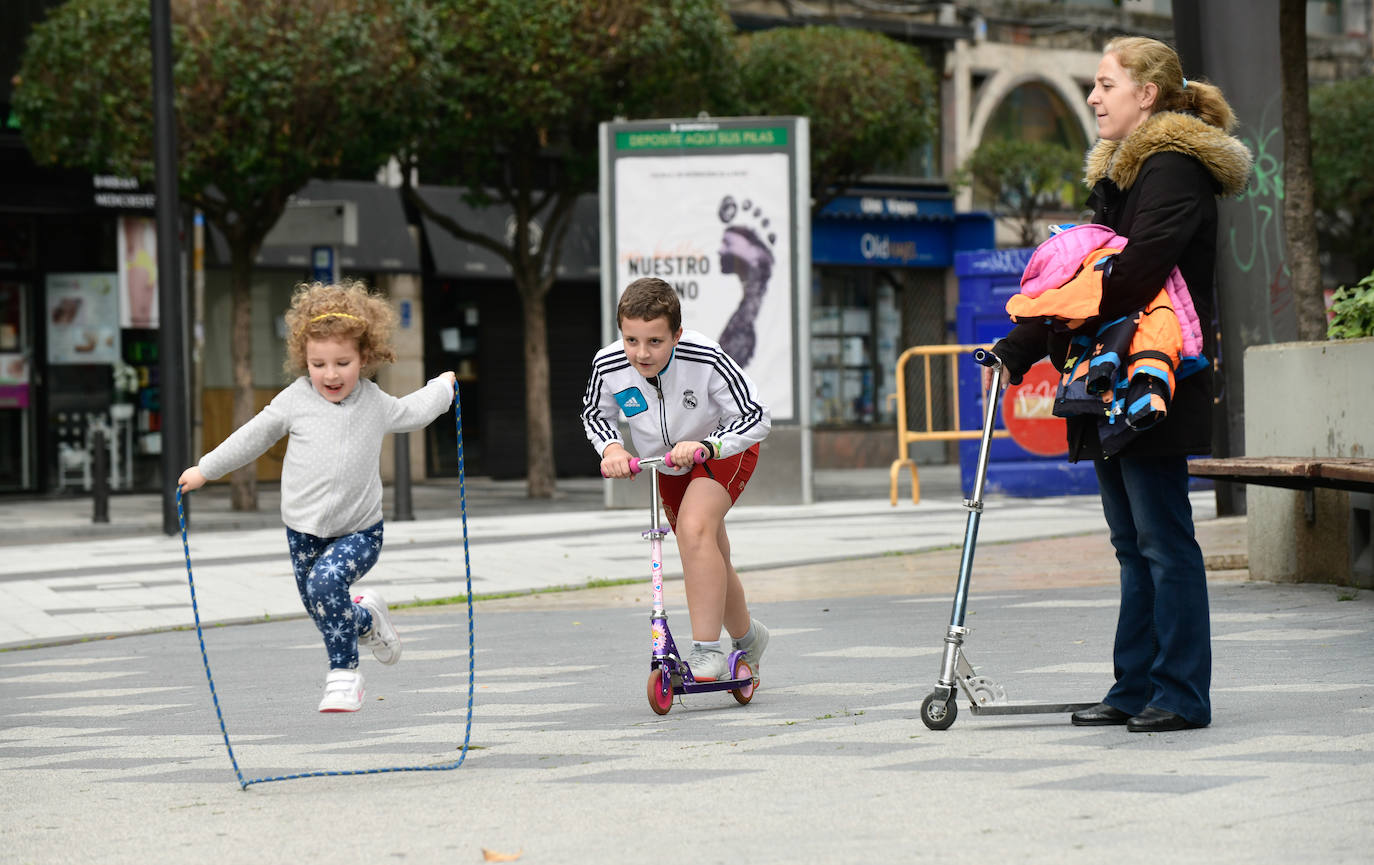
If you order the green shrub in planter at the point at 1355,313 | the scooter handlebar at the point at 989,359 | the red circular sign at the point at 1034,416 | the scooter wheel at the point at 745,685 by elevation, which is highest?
the green shrub in planter at the point at 1355,313

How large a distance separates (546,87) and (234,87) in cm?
342

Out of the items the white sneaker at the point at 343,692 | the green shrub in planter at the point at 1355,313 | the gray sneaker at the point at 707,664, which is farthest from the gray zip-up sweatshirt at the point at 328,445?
the green shrub in planter at the point at 1355,313

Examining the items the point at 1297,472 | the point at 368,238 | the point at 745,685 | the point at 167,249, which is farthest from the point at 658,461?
the point at 368,238

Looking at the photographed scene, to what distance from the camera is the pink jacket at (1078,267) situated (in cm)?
514

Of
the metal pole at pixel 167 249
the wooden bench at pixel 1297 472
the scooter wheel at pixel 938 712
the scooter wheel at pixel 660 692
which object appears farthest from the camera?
the metal pole at pixel 167 249

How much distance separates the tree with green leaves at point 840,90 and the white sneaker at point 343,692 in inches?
754

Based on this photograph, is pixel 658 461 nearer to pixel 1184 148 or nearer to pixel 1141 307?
pixel 1141 307

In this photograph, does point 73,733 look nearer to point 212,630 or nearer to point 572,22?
point 212,630

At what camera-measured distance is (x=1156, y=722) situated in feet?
17.0

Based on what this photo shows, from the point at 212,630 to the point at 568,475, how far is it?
1749 centimetres

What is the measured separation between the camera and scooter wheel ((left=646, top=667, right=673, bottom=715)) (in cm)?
586

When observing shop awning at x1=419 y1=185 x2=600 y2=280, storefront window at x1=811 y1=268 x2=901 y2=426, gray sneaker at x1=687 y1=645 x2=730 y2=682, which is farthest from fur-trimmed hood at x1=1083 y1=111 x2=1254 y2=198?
storefront window at x1=811 y1=268 x2=901 y2=426

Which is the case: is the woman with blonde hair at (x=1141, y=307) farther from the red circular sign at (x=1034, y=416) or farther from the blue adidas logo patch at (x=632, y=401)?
the red circular sign at (x=1034, y=416)

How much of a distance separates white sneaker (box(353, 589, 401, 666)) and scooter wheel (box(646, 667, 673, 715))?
0.75 meters
